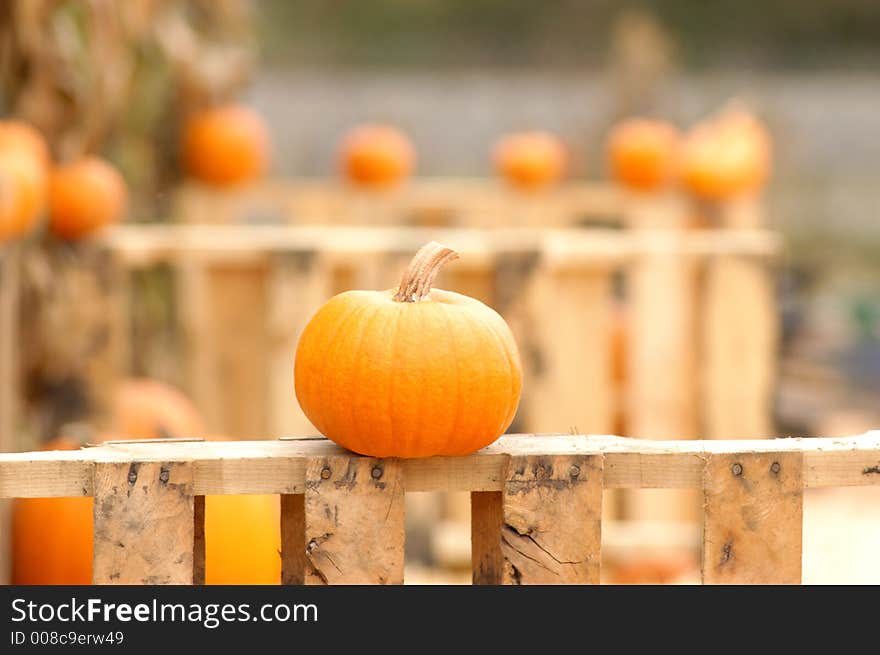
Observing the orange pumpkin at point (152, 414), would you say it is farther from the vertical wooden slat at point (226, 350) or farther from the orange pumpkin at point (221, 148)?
the orange pumpkin at point (221, 148)

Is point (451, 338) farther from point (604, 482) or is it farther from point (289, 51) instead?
point (289, 51)

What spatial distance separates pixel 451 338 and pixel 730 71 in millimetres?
9622

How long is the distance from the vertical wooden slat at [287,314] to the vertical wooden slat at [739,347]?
1489mm

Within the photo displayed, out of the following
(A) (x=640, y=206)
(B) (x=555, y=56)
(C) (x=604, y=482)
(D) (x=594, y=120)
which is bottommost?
(C) (x=604, y=482)

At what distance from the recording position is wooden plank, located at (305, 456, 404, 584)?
1926 millimetres

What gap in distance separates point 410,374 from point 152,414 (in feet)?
7.72

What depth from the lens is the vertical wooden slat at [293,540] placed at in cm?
211

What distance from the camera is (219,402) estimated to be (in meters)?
4.52

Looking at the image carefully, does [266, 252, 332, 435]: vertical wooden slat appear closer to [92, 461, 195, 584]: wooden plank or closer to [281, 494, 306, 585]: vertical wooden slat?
[281, 494, 306, 585]: vertical wooden slat

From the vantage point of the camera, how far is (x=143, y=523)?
6.25ft

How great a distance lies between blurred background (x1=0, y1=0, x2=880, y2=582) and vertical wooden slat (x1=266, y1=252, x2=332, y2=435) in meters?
0.06

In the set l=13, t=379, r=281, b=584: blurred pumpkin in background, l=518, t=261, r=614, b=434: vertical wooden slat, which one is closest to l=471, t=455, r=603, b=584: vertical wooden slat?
l=13, t=379, r=281, b=584: blurred pumpkin in background
